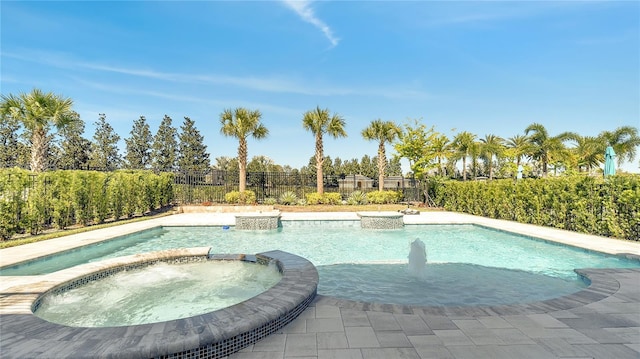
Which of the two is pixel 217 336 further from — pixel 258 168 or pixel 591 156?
pixel 591 156

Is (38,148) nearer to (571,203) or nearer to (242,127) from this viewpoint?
(242,127)

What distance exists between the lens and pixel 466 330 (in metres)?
3.17

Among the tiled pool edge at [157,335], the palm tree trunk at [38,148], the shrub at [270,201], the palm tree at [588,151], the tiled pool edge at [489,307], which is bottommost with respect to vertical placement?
the tiled pool edge at [489,307]

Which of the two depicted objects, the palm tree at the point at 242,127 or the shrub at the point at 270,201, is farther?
the palm tree at the point at 242,127

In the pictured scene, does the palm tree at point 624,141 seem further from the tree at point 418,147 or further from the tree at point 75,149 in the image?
the tree at point 75,149

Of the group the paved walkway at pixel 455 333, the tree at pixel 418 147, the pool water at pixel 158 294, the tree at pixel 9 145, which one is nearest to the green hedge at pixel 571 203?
the tree at pixel 418 147

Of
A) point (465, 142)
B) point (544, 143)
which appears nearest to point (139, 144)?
point (465, 142)

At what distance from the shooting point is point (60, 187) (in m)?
10.3

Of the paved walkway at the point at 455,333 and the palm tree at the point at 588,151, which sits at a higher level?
the palm tree at the point at 588,151

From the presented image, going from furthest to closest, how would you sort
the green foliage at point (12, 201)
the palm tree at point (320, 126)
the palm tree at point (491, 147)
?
the palm tree at point (491, 147), the palm tree at point (320, 126), the green foliage at point (12, 201)

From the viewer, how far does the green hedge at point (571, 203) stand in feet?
27.8

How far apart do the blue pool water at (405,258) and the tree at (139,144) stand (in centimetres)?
4150

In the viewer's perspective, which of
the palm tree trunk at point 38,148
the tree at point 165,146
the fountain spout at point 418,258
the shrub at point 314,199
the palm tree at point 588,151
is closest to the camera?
the fountain spout at point 418,258

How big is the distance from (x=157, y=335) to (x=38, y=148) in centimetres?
1527
